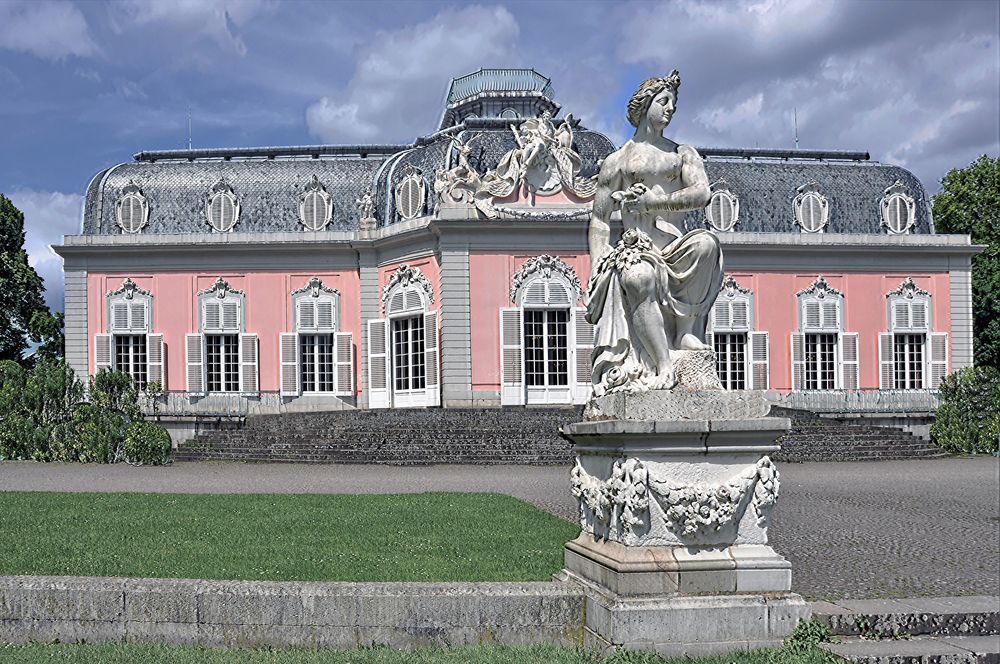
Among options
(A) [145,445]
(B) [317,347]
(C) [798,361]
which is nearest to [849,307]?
(C) [798,361]

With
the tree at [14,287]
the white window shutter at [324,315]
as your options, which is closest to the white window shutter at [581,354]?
the white window shutter at [324,315]

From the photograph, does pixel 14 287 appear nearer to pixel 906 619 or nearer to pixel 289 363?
pixel 289 363

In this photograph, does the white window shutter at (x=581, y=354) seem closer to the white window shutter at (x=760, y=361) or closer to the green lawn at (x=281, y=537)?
the white window shutter at (x=760, y=361)

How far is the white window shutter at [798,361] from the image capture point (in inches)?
1227

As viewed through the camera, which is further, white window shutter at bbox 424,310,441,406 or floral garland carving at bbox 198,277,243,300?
floral garland carving at bbox 198,277,243,300

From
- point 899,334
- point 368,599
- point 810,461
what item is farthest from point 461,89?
point 368,599

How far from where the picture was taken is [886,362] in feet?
103

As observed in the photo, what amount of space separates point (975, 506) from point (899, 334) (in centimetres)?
1937

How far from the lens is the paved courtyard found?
847 cm

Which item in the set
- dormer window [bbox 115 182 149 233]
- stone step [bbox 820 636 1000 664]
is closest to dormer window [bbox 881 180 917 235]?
dormer window [bbox 115 182 149 233]

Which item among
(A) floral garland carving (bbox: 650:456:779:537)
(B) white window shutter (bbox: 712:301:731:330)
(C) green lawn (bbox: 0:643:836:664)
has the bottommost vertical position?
(C) green lawn (bbox: 0:643:836:664)

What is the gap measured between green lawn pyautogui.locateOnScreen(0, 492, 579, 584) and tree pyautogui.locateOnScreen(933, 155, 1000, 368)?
27.2 m

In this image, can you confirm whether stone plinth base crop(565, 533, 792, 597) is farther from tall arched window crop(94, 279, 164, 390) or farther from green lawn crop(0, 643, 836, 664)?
tall arched window crop(94, 279, 164, 390)

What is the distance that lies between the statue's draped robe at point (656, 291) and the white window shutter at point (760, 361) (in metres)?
25.3
